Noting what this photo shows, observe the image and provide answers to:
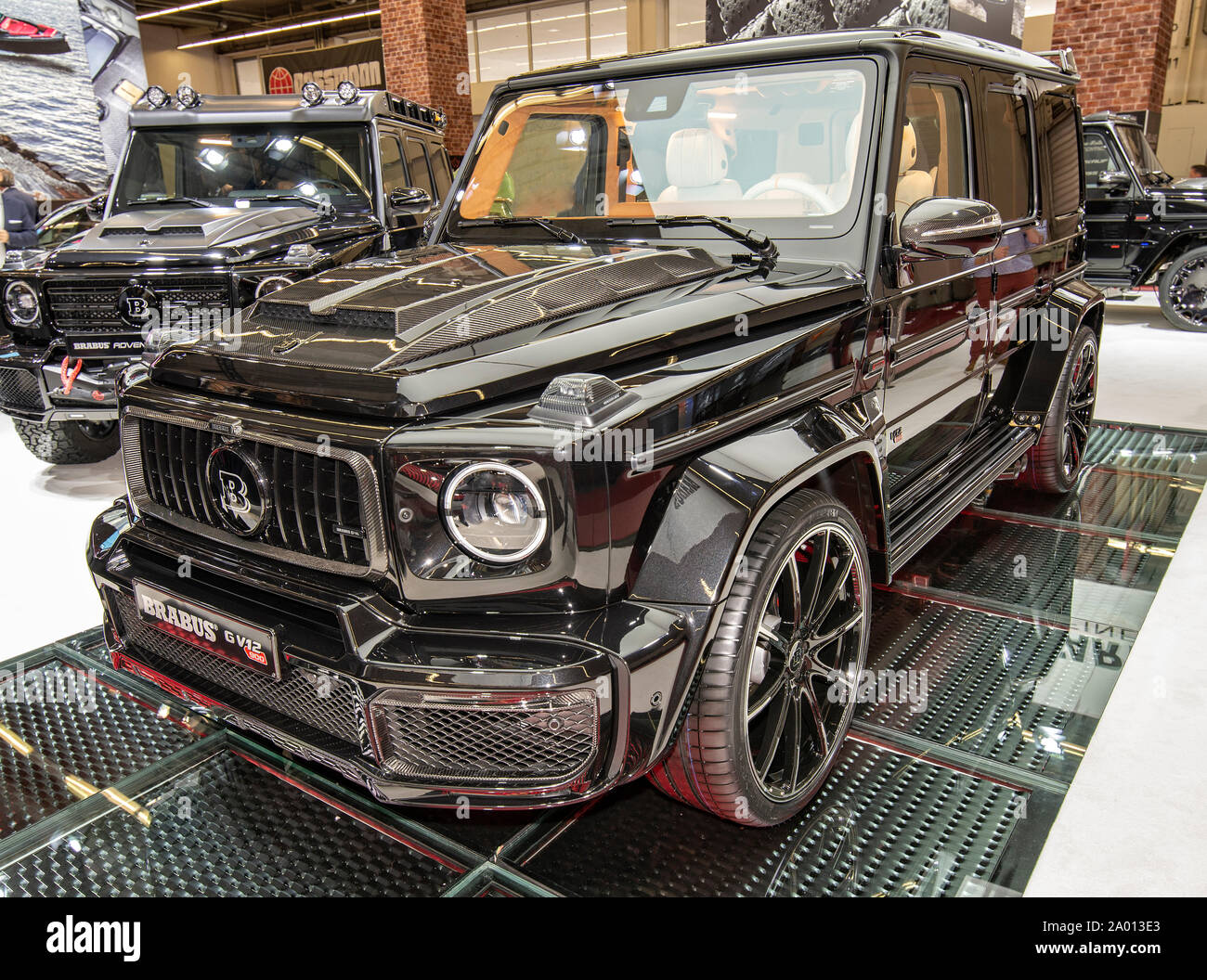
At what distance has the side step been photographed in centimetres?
266

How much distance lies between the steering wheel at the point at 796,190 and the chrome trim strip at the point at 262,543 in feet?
4.87

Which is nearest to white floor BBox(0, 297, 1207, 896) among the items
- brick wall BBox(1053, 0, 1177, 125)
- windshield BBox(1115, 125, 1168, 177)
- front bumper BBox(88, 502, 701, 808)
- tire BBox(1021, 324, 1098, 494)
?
tire BBox(1021, 324, 1098, 494)

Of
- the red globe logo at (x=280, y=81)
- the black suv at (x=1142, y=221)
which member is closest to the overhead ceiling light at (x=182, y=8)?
the red globe logo at (x=280, y=81)

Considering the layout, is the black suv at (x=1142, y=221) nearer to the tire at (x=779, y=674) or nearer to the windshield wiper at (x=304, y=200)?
the windshield wiper at (x=304, y=200)

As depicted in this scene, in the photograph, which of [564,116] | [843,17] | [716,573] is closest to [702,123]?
[564,116]

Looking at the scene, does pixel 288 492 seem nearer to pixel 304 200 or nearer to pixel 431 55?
pixel 304 200

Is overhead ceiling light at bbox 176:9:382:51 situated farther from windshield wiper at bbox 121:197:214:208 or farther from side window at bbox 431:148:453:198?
windshield wiper at bbox 121:197:214:208

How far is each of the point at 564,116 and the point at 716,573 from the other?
73.1 inches

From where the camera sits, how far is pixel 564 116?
9.50 feet

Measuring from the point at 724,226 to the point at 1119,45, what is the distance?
11.2m

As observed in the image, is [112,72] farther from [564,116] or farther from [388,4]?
[564,116]

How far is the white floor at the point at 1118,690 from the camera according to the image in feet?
6.55
